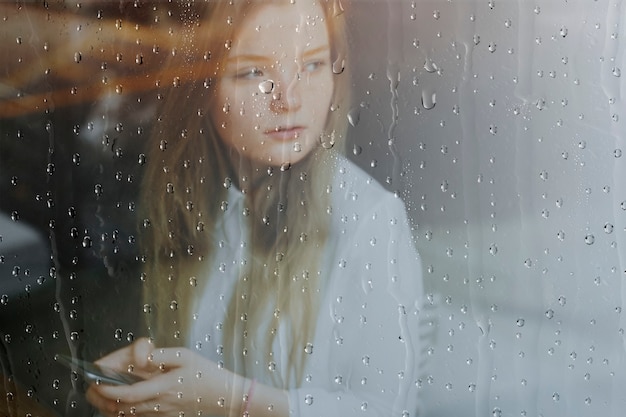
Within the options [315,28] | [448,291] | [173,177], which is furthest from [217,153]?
Result: [448,291]

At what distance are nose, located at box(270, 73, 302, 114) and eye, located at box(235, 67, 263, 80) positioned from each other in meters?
0.03

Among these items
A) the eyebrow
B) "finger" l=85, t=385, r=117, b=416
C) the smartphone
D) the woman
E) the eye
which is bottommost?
"finger" l=85, t=385, r=117, b=416

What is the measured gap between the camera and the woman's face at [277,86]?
2.66ft

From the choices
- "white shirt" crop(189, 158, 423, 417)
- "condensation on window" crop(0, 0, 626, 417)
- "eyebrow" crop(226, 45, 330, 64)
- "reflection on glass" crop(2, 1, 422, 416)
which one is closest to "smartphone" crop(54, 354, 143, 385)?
"reflection on glass" crop(2, 1, 422, 416)

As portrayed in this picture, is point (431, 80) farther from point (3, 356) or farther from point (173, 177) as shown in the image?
point (3, 356)

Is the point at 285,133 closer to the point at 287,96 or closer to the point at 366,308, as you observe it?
the point at 287,96

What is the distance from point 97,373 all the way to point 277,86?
1.51 ft

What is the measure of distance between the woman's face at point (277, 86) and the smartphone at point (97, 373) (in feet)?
1.12

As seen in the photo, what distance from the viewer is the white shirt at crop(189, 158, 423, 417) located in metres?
0.81

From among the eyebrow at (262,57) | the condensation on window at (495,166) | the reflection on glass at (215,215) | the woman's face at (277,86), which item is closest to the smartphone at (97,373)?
the reflection on glass at (215,215)

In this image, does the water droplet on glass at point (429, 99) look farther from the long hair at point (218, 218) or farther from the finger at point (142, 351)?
the finger at point (142, 351)

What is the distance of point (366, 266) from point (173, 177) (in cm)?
28

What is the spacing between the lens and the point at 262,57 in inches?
32.4

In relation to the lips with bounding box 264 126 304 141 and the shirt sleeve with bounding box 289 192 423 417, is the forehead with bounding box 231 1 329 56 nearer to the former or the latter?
the lips with bounding box 264 126 304 141
